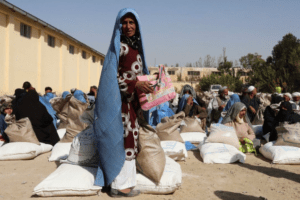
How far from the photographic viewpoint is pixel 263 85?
79.1ft

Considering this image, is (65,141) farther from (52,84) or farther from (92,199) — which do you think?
(52,84)

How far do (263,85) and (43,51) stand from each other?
1833cm

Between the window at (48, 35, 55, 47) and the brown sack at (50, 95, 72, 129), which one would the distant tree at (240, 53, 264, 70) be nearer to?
the window at (48, 35, 55, 47)

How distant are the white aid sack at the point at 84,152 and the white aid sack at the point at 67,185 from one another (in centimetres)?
23

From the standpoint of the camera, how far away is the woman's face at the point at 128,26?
283cm

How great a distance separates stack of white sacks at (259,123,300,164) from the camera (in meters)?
4.55

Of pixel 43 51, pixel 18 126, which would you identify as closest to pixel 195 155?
pixel 18 126

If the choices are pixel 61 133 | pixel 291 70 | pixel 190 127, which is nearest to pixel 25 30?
pixel 61 133

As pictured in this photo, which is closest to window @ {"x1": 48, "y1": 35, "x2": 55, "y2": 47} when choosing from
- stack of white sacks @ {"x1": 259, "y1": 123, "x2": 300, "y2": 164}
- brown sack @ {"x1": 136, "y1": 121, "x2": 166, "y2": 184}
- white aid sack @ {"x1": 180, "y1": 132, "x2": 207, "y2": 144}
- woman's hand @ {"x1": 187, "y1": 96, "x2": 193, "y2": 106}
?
woman's hand @ {"x1": 187, "y1": 96, "x2": 193, "y2": 106}

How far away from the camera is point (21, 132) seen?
15.9ft

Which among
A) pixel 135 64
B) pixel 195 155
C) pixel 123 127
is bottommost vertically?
pixel 195 155

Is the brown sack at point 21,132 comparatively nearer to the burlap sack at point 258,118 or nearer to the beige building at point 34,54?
the beige building at point 34,54

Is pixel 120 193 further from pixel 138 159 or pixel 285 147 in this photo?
pixel 285 147

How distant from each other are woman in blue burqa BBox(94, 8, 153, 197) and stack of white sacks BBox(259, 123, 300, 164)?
9.09 ft
